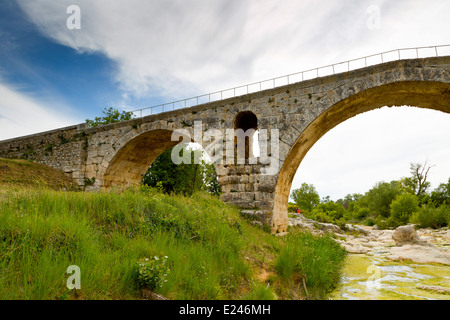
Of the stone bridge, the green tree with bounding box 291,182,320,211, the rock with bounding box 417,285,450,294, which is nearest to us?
the rock with bounding box 417,285,450,294

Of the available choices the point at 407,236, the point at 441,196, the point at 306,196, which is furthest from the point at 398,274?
the point at 306,196

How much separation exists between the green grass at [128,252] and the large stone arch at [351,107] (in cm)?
401

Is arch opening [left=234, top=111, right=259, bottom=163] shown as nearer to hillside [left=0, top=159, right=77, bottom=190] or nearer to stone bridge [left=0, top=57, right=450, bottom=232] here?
A: stone bridge [left=0, top=57, right=450, bottom=232]

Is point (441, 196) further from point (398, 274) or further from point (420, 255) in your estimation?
point (398, 274)

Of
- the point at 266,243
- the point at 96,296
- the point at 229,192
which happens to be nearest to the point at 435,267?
the point at 266,243

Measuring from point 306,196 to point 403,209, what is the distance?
111ft

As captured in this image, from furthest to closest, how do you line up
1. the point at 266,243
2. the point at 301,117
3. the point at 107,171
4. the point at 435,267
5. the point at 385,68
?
1. the point at 107,171
2. the point at 301,117
3. the point at 385,68
4. the point at 266,243
5. the point at 435,267

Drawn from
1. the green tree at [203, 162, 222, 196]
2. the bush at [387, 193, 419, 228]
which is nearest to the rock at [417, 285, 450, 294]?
the bush at [387, 193, 419, 228]

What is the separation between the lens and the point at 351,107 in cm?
990

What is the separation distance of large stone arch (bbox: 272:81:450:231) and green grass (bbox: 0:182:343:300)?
4.01 meters

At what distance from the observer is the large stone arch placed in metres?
8.81

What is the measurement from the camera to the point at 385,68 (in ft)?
Answer: 28.8
